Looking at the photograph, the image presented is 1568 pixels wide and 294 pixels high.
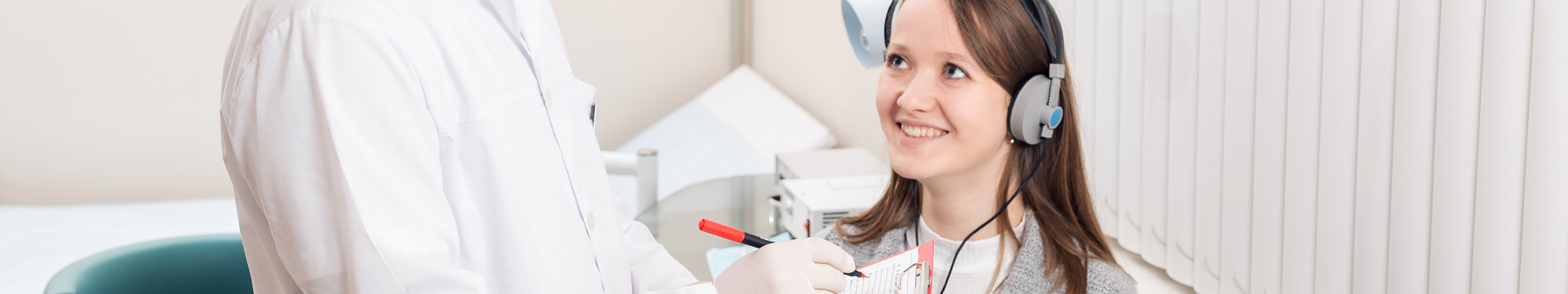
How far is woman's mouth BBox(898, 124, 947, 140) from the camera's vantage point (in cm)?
97

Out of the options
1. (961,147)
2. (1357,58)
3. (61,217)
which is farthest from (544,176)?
(61,217)

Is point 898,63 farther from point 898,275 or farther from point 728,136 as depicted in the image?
point 728,136

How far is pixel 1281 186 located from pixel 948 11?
43 cm

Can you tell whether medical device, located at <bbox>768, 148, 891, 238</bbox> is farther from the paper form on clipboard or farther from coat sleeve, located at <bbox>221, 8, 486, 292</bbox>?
coat sleeve, located at <bbox>221, 8, 486, 292</bbox>

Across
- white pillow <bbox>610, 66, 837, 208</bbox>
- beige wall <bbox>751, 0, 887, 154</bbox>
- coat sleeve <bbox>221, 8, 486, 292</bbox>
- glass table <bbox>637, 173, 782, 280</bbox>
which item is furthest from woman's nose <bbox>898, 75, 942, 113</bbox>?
white pillow <bbox>610, 66, 837, 208</bbox>

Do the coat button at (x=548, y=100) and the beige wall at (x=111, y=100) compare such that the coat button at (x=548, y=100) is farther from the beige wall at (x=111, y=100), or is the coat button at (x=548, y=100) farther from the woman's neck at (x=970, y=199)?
the beige wall at (x=111, y=100)

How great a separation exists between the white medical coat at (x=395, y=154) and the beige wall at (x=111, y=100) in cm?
234

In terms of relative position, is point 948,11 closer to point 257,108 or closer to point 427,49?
point 427,49

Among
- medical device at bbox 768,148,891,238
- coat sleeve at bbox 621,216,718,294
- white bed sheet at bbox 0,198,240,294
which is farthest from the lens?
white bed sheet at bbox 0,198,240,294

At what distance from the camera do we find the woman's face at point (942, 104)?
0.96m

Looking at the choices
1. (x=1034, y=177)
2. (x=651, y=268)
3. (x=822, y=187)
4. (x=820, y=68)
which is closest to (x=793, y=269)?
(x=651, y=268)

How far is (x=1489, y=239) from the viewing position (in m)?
0.74

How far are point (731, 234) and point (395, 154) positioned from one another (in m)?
0.27

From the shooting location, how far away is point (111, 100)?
8.15 feet
